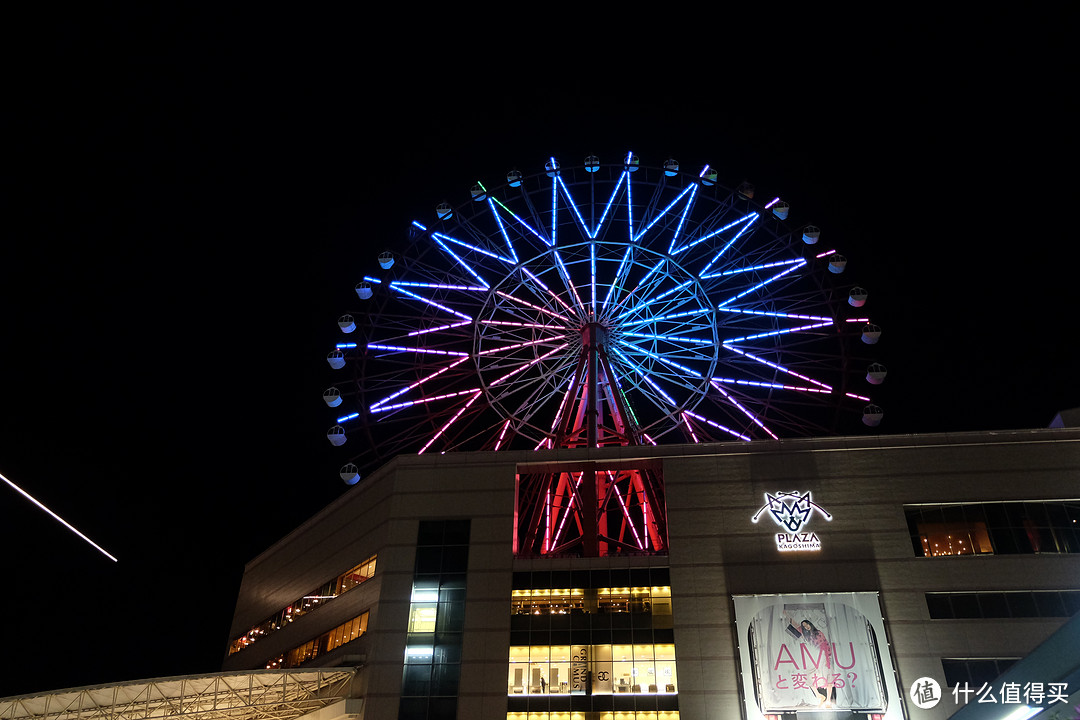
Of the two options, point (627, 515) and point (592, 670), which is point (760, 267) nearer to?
point (627, 515)

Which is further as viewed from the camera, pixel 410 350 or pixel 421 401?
pixel 410 350

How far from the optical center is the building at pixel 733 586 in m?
32.7

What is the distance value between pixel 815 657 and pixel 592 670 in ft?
28.5

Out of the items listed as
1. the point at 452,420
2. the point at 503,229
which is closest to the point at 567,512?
the point at 452,420

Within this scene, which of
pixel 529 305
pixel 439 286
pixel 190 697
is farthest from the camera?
pixel 439 286

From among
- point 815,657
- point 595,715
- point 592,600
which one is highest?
point 592,600

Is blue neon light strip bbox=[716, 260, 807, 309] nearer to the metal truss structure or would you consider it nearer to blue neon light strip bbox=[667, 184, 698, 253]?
blue neon light strip bbox=[667, 184, 698, 253]

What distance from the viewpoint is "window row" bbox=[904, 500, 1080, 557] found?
3438cm

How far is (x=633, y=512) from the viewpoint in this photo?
47094 mm

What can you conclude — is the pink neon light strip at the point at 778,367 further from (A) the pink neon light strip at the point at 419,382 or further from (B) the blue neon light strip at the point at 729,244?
(A) the pink neon light strip at the point at 419,382

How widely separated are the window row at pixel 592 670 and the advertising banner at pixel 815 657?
10.7 feet

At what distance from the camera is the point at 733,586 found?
3503 centimetres

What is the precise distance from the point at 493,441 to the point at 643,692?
595 inches

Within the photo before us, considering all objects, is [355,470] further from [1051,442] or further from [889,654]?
[1051,442]
